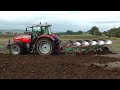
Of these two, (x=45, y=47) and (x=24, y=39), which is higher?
(x=24, y=39)

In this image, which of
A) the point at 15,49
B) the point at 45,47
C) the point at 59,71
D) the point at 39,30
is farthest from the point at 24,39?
the point at 59,71

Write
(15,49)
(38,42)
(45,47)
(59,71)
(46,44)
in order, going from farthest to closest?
(15,49), (45,47), (46,44), (38,42), (59,71)

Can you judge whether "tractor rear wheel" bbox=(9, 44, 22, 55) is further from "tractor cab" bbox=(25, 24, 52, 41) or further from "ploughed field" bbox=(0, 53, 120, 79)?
"ploughed field" bbox=(0, 53, 120, 79)

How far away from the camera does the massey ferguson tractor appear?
15281 millimetres

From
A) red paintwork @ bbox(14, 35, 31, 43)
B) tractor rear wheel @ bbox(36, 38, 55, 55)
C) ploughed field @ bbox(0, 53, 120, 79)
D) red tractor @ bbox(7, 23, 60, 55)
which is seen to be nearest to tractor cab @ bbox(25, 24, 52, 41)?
red tractor @ bbox(7, 23, 60, 55)

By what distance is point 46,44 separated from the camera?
610 inches

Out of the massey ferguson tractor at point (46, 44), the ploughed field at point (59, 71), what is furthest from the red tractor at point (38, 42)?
the ploughed field at point (59, 71)

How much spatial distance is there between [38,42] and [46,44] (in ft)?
1.57

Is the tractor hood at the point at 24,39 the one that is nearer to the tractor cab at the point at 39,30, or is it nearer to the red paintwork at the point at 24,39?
the red paintwork at the point at 24,39

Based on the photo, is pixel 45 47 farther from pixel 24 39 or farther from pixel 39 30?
pixel 24 39
